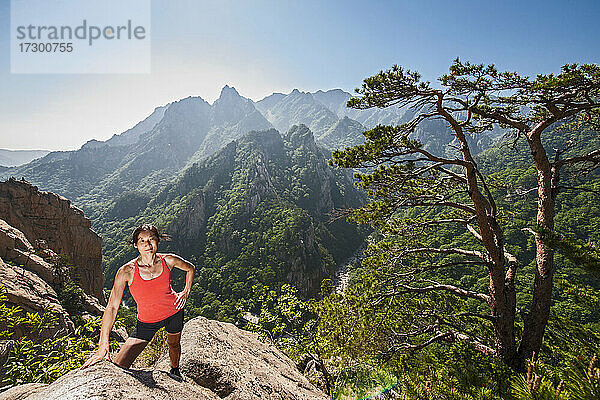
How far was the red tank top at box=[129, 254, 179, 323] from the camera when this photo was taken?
8.36 feet

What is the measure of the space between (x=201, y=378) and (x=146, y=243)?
6.40ft

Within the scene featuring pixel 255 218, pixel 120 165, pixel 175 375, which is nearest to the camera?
pixel 175 375

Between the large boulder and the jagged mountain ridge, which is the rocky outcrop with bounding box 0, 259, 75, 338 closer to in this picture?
the large boulder

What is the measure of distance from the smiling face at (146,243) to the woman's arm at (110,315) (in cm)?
24

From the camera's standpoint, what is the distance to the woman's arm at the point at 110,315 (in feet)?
7.44

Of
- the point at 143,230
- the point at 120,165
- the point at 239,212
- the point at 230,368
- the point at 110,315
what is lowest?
the point at 230,368

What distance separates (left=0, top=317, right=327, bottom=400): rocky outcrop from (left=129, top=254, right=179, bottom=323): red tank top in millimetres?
473

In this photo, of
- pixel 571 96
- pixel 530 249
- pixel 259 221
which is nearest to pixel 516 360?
pixel 571 96

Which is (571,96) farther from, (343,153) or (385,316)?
(385,316)

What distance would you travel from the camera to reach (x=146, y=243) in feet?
8.46

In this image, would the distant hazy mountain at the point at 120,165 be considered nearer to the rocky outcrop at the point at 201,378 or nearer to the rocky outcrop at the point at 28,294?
the rocky outcrop at the point at 28,294

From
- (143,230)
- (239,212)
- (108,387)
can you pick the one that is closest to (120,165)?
(239,212)

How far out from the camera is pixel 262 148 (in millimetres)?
95000

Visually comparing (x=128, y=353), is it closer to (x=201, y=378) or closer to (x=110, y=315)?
(x=110, y=315)
